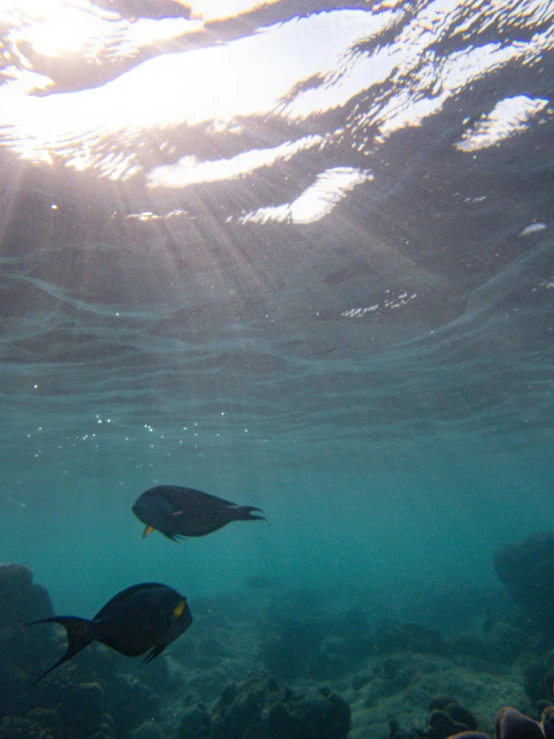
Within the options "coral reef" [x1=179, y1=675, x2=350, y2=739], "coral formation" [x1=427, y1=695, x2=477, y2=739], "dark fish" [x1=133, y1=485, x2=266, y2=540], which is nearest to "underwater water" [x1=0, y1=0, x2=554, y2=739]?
"coral reef" [x1=179, y1=675, x2=350, y2=739]

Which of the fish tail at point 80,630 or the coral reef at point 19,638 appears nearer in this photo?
the fish tail at point 80,630

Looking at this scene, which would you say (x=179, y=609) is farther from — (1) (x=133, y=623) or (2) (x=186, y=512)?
(2) (x=186, y=512)

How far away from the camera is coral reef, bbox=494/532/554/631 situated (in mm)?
17172

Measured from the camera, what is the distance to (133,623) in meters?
2.61

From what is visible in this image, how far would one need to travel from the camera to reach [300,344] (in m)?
15.1

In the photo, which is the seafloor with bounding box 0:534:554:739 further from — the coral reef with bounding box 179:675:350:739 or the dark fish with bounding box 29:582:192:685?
the dark fish with bounding box 29:582:192:685

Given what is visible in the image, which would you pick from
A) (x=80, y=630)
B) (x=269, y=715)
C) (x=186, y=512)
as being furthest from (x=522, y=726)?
(x=269, y=715)

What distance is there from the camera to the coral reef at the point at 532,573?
17172 mm

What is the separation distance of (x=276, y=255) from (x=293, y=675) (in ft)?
54.5

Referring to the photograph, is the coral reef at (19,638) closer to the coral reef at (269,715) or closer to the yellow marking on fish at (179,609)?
the coral reef at (269,715)

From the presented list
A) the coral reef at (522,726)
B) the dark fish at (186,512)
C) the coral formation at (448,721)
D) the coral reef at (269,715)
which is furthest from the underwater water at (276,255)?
the coral reef at (522,726)

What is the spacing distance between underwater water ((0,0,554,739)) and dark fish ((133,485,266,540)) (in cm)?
641

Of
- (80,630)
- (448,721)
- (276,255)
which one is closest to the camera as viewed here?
(80,630)

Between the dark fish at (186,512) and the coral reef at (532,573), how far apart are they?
19.2 meters
